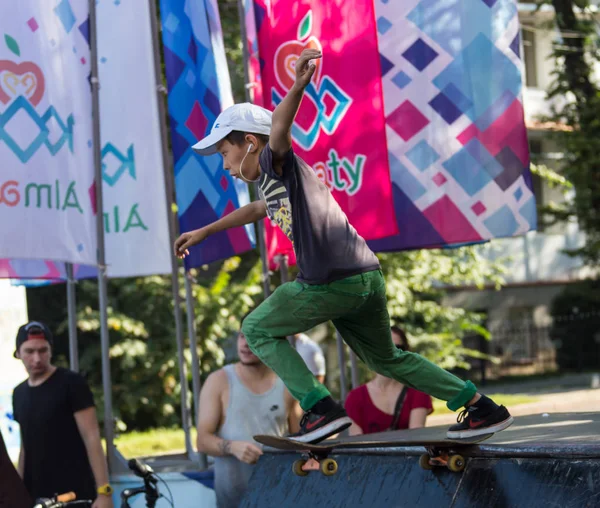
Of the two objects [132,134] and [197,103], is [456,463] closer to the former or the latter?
[197,103]

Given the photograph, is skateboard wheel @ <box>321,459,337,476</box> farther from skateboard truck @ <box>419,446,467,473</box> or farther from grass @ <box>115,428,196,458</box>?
grass @ <box>115,428,196,458</box>

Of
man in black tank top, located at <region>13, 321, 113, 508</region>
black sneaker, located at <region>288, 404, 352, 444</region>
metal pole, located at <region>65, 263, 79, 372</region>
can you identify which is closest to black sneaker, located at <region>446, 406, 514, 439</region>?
black sneaker, located at <region>288, 404, 352, 444</region>

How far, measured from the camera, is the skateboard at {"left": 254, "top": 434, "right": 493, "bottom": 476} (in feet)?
13.2

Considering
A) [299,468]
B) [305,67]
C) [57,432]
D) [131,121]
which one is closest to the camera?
[305,67]

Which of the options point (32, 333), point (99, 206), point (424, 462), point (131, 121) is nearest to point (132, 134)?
point (131, 121)

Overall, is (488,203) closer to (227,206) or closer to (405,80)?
(405,80)

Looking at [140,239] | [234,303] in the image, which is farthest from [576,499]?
[234,303]

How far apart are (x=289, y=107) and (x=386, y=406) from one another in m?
2.91

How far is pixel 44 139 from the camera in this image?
6.50m

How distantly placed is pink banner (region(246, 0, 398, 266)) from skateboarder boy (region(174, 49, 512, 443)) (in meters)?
2.46

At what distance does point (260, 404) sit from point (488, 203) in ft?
7.69

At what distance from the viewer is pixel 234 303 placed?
1678cm

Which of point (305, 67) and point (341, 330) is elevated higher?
point (305, 67)

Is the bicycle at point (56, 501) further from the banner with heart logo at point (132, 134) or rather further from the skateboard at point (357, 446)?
the banner with heart logo at point (132, 134)
